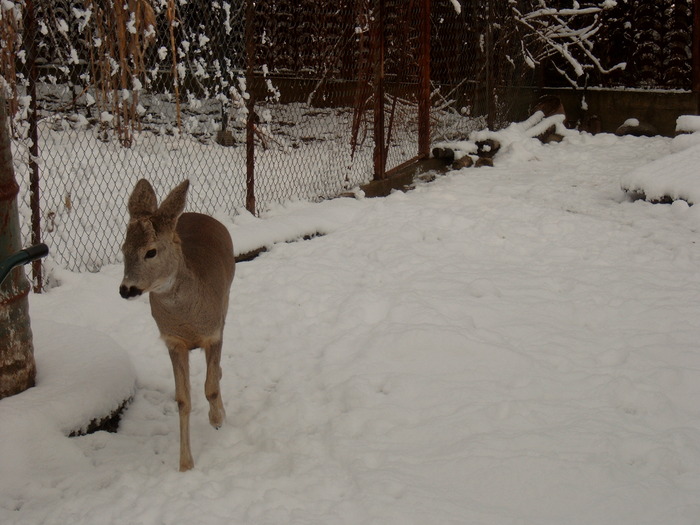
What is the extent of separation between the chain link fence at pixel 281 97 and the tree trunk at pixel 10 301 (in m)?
2.33

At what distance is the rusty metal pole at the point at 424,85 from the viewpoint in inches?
357

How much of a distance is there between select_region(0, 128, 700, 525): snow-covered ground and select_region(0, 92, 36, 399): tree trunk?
0.39 ft

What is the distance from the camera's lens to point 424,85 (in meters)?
9.38

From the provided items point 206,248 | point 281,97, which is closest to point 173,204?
point 206,248

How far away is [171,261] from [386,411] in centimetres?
135

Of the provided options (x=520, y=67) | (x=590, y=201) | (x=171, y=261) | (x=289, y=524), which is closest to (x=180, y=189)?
(x=171, y=261)

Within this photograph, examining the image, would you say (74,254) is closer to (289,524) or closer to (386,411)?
(386,411)

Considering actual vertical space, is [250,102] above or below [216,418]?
above

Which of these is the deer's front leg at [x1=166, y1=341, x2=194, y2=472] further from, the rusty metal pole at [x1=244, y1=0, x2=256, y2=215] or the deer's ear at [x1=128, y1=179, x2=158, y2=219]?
the rusty metal pole at [x1=244, y1=0, x2=256, y2=215]

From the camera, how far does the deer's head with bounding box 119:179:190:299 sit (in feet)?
11.1

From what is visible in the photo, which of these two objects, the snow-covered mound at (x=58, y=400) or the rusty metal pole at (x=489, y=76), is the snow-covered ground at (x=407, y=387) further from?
the rusty metal pole at (x=489, y=76)

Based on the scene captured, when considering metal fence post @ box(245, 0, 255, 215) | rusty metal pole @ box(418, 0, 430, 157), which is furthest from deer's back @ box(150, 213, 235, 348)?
rusty metal pole @ box(418, 0, 430, 157)

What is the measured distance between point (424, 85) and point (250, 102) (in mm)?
2846

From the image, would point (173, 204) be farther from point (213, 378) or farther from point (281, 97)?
point (281, 97)
